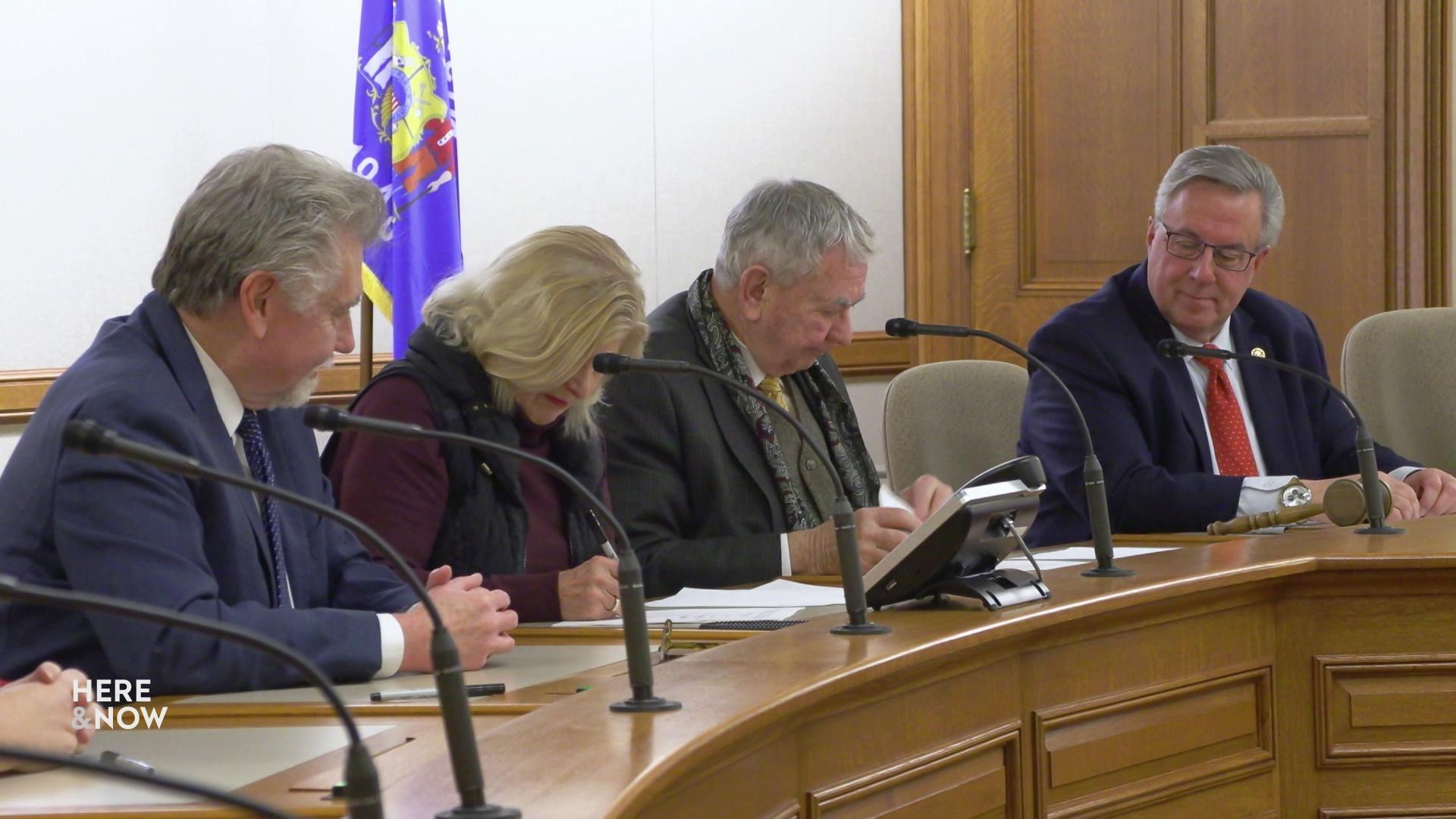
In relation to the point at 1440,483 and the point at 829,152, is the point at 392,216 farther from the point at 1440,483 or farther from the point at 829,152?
the point at 1440,483

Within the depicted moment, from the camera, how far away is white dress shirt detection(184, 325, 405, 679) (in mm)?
2086

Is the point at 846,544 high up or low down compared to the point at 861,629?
up

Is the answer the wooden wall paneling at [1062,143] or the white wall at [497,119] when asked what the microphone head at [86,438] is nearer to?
the white wall at [497,119]

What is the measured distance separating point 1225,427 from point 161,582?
245 cm

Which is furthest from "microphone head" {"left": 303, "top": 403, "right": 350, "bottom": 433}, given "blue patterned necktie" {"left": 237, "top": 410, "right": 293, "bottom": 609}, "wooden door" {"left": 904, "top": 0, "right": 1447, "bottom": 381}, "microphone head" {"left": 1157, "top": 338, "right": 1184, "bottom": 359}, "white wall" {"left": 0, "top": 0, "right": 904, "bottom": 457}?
"wooden door" {"left": 904, "top": 0, "right": 1447, "bottom": 381}

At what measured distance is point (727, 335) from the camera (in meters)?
3.33

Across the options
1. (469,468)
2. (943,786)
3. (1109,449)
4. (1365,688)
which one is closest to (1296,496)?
(1109,449)

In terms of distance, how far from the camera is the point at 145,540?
6.51ft

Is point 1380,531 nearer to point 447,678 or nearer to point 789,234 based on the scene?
point 789,234

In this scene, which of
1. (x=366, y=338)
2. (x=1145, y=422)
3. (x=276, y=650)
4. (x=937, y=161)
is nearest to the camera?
(x=276, y=650)

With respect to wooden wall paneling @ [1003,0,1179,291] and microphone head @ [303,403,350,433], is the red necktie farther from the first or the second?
microphone head @ [303,403,350,433]

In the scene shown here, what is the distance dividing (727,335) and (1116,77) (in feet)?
8.00

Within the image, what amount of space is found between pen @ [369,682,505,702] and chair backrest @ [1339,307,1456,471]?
3131 mm

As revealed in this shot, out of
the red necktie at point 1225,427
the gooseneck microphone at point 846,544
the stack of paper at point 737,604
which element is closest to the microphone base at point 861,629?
the gooseneck microphone at point 846,544
